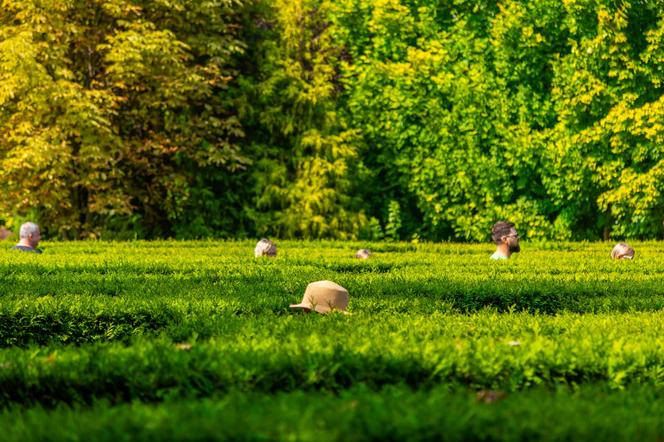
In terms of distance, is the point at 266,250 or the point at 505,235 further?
the point at 266,250

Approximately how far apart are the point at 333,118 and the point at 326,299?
61.8 feet

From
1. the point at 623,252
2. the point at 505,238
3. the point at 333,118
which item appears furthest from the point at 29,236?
the point at 333,118

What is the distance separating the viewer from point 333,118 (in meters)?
27.0

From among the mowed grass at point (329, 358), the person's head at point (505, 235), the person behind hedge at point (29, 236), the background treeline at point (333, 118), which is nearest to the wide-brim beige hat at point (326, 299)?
the mowed grass at point (329, 358)

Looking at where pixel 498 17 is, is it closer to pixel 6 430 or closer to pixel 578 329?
pixel 578 329

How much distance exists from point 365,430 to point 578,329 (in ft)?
13.4

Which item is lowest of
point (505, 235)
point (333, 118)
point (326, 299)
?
point (326, 299)

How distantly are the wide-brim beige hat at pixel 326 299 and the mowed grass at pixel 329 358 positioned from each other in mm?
179

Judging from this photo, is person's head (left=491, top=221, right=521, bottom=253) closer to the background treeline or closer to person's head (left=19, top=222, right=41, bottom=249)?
person's head (left=19, top=222, right=41, bottom=249)

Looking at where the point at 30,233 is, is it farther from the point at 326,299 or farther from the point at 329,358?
the point at 329,358

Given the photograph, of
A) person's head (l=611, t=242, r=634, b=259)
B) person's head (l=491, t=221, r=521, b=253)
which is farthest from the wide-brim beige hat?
person's head (l=611, t=242, r=634, b=259)

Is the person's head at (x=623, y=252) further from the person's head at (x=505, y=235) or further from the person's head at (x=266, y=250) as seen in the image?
the person's head at (x=266, y=250)

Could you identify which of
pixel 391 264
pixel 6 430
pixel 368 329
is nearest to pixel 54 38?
pixel 391 264

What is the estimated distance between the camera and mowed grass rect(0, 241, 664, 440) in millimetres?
3809
